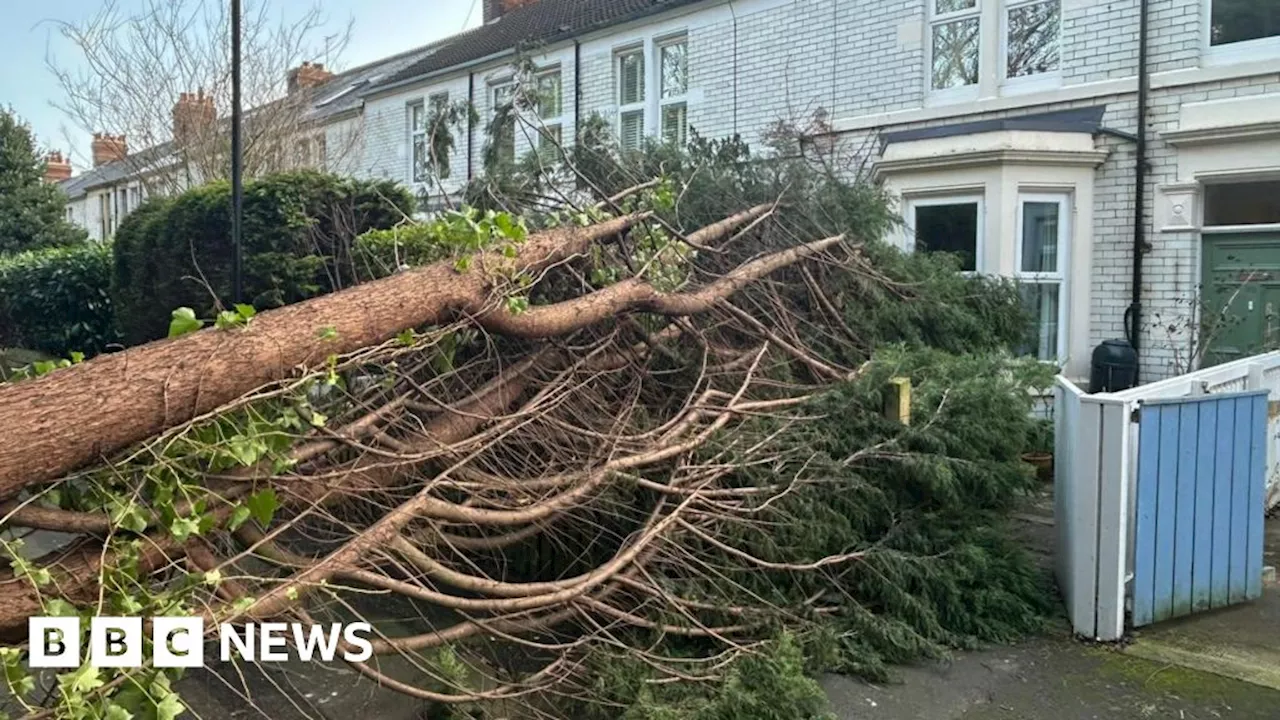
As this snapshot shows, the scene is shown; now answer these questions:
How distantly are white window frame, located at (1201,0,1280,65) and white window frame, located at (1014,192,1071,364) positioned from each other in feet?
5.53

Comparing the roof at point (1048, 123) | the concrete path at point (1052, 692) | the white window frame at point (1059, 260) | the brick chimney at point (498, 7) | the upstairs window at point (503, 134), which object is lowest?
the concrete path at point (1052, 692)

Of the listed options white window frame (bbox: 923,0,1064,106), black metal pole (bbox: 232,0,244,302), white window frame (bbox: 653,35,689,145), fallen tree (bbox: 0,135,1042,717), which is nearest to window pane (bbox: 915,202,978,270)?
white window frame (bbox: 923,0,1064,106)

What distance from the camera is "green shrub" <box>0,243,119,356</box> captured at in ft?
44.5

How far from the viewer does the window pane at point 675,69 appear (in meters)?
13.7

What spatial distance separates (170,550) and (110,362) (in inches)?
24.7

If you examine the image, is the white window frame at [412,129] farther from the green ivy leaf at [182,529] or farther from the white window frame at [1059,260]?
the green ivy leaf at [182,529]

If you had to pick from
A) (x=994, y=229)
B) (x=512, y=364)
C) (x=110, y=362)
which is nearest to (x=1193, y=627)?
(x=512, y=364)

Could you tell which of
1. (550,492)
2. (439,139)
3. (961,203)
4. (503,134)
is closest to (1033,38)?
(961,203)

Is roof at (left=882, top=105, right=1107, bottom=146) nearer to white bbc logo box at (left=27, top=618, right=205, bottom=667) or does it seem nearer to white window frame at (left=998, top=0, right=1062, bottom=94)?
white window frame at (left=998, top=0, right=1062, bottom=94)

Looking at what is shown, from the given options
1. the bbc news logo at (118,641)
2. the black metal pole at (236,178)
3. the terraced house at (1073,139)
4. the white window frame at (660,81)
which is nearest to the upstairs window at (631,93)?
the white window frame at (660,81)

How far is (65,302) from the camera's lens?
45.0 ft

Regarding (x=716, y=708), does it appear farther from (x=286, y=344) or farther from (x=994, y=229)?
(x=994, y=229)

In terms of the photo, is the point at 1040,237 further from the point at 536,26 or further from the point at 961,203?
the point at 536,26

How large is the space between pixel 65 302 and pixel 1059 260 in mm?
12766
